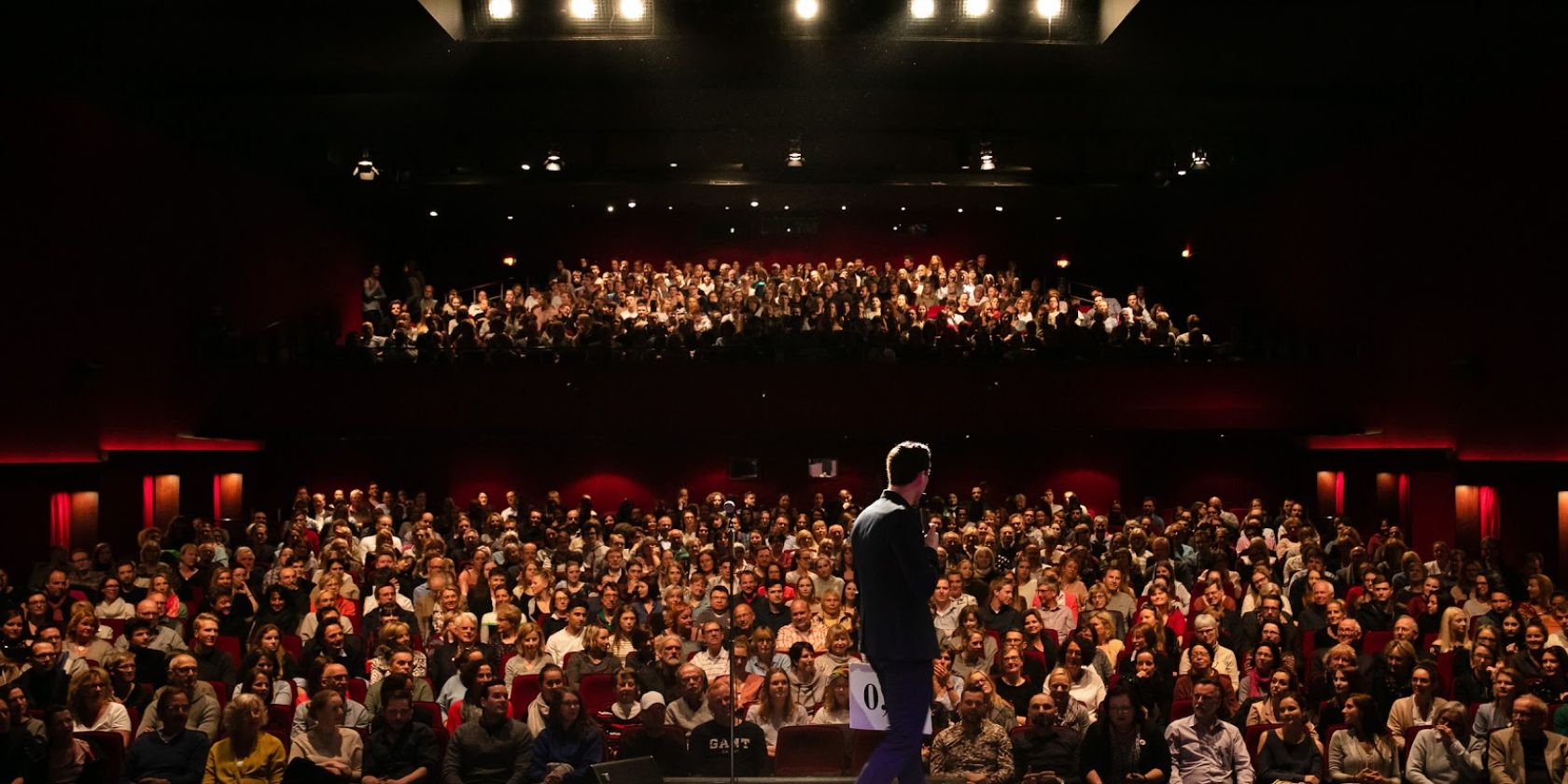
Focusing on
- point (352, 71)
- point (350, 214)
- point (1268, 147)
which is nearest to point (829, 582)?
point (352, 71)

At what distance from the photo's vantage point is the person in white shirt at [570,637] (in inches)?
358

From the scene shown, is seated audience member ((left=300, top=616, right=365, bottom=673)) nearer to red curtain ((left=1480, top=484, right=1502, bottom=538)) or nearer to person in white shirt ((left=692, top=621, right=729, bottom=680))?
person in white shirt ((left=692, top=621, right=729, bottom=680))

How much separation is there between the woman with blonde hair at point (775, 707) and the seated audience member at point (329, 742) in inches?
79.7

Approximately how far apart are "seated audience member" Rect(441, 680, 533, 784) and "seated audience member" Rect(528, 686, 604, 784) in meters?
0.07

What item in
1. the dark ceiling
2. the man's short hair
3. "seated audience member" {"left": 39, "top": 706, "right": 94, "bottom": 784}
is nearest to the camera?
the man's short hair

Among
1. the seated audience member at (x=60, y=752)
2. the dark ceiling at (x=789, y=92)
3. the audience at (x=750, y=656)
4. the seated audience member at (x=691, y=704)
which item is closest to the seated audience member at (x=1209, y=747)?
the audience at (x=750, y=656)

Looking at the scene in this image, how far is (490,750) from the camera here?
696 centimetres

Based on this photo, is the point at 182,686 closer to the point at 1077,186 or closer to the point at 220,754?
the point at 220,754

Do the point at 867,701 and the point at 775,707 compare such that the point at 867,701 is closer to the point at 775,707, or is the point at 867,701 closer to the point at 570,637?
the point at 775,707

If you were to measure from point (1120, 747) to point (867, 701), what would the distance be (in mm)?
2514

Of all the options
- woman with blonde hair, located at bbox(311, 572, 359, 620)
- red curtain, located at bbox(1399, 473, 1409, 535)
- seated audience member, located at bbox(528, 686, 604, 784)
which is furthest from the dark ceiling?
seated audience member, located at bbox(528, 686, 604, 784)

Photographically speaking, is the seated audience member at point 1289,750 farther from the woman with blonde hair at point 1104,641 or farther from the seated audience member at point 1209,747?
the woman with blonde hair at point 1104,641

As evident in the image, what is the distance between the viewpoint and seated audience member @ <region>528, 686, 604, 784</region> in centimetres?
691

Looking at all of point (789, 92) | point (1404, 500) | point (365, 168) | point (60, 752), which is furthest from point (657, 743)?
point (1404, 500)
